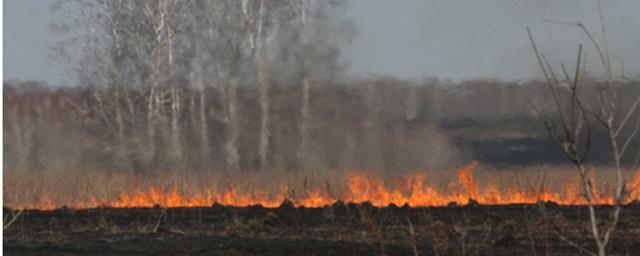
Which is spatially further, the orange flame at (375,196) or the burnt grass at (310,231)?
the orange flame at (375,196)

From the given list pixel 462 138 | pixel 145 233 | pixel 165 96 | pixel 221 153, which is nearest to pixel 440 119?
pixel 462 138

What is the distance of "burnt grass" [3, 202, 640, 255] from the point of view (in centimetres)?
977

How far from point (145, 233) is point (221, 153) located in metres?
9.92

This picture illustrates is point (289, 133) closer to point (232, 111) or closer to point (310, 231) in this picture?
point (232, 111)

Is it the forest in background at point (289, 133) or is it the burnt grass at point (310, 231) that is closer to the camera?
the burnt grass at point (310, 231)

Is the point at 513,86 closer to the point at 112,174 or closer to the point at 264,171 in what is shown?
the point at 264,171

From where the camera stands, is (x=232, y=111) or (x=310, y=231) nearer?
(x=310, y=231)

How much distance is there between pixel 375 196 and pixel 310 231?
17.1 feet

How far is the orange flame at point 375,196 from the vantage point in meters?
16.6

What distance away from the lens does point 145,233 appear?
1186cm

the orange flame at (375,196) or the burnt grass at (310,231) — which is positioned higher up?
the orange flame at (375,196)

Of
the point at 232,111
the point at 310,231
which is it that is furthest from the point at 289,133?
the point at 310,231

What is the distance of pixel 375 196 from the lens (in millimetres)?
17219

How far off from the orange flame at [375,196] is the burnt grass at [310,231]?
1.58m
